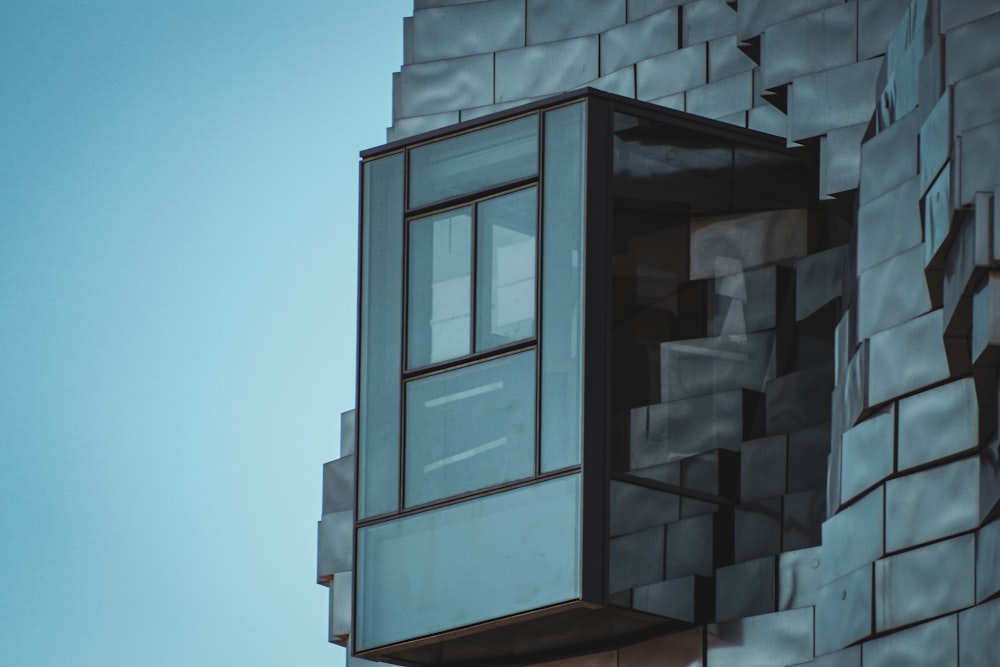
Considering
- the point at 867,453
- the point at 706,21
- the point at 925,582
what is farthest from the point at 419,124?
the point at 925,582

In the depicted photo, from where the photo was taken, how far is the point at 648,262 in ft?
62.0

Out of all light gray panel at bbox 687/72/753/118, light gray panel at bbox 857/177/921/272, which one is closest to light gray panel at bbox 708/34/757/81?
light gray panel at bbox 687/72/753/118

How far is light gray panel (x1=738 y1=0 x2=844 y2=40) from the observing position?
1914cm

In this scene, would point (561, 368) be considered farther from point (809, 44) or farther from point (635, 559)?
point (809, 44)

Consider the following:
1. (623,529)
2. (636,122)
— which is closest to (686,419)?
(623,529)

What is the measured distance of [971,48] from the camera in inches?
590

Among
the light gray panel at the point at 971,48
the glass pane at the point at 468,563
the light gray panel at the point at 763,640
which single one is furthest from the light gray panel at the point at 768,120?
the light gray panel at the point at 971,48

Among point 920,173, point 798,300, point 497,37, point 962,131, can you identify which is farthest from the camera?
point 497,37

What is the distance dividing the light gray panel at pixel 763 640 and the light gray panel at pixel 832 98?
13.1 ft

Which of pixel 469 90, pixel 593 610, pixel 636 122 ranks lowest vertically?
pixel 593 610

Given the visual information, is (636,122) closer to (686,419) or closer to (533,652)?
(686,419)

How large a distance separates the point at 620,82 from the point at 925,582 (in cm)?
780

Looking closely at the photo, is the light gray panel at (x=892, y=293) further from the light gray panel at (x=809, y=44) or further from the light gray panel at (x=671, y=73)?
the light gray panel at (x=671, y=73)

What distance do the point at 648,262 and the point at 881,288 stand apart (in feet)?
8.66
